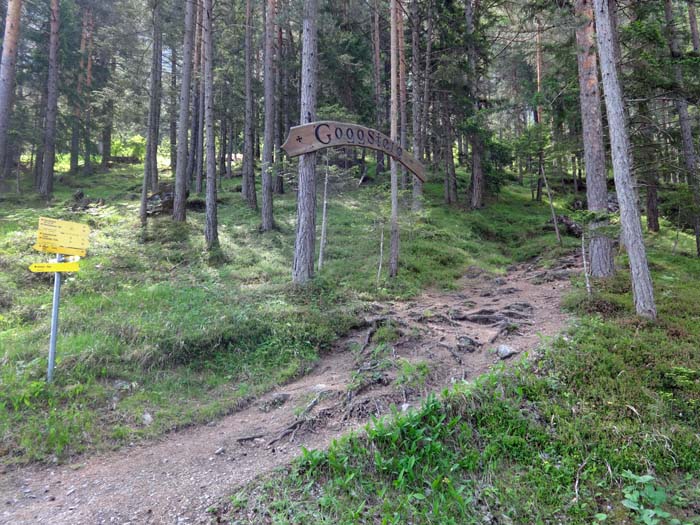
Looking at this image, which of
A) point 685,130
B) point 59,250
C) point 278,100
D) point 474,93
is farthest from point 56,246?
point 278,100

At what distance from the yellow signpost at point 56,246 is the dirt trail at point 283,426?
183 centimetres

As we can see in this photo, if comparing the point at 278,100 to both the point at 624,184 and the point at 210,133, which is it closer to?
the point at 210,133

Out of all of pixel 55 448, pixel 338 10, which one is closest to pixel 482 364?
pixel 55 448

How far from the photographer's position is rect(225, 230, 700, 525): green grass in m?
3.47

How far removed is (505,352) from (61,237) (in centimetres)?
665

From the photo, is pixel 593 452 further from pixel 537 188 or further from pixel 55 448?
pixel 537 188

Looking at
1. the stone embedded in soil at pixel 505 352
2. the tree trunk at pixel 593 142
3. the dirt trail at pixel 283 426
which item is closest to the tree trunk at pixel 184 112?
the dirt trail at pixel 283 426

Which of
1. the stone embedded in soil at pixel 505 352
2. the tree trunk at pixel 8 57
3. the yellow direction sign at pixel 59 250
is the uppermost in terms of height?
the tree trunk at pixel 8 57

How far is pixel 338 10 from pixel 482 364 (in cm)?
2158

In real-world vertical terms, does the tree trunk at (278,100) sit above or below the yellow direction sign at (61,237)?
above

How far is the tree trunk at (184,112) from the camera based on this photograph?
14.5 metres

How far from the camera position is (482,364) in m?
5.86

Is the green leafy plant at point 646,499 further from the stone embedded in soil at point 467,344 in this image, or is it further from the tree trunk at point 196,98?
the tree trunk at point 196,98

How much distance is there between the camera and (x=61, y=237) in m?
5.30
